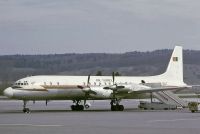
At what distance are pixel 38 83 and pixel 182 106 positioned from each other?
15044mm

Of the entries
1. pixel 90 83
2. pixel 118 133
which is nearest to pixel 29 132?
pixel 118 133

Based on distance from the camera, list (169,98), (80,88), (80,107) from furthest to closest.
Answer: (169,98) < (80,107) < (80,88)

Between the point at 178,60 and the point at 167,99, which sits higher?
the point at 178,60

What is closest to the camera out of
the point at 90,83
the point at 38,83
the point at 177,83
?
the point at 38,83

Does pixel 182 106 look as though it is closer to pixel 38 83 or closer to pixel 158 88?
pixel 158 88

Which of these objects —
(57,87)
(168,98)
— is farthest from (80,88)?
(168,98)

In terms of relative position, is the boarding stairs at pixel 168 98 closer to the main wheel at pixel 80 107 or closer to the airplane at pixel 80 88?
the airplane at pixel 80 88

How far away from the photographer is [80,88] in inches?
1954

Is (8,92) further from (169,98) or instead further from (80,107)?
(169,98)

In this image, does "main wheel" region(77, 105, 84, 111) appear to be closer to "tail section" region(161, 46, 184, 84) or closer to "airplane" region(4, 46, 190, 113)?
"airplane" region(4, 46, 190, 113)

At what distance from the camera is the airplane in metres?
46.8

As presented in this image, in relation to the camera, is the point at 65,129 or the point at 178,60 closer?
the point at 65,129

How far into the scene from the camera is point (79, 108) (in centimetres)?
5169

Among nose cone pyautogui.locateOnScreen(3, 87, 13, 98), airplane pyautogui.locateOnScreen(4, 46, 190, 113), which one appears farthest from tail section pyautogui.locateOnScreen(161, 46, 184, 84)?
nose cone pyautogui.locateOnScreen(3, 87, 13, 98)
